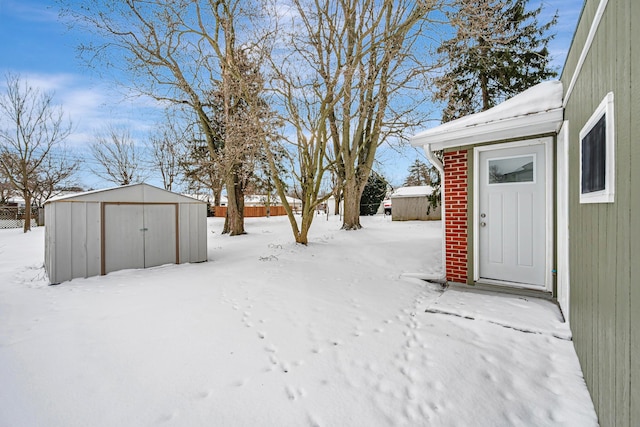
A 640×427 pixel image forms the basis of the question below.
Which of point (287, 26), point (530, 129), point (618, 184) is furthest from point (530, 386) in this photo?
point (287, 26)

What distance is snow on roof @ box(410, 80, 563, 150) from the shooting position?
3.55 metres

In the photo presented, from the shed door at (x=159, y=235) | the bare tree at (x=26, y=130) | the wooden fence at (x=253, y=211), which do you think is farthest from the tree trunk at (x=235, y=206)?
the wooden fence at (x=253, y=211)

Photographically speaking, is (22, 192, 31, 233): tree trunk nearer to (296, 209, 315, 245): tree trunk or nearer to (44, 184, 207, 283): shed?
(44, 184, 207, 283): shed

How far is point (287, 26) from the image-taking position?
23.9ft

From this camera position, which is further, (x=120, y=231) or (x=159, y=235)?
(x=159, y=235)

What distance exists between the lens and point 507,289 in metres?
4.16

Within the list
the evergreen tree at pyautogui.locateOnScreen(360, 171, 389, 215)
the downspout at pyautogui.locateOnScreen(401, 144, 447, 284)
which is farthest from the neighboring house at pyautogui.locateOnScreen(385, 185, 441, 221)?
the downspout at pyautogui.locateOnScreen(401, 144, 447, 284)

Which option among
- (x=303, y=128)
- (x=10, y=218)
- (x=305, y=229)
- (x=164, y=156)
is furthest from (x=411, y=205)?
(x=10, y=218)

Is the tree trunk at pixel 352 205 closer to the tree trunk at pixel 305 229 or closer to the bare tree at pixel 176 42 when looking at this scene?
the tree trunk at pixel 305 229

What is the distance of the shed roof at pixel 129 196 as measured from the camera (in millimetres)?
5403

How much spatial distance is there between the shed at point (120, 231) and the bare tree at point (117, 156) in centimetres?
1549

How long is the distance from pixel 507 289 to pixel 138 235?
6.82 meters

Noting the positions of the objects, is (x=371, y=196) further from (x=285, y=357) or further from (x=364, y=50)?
(x=285, y=357)

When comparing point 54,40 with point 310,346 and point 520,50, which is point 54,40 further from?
point 520,50
